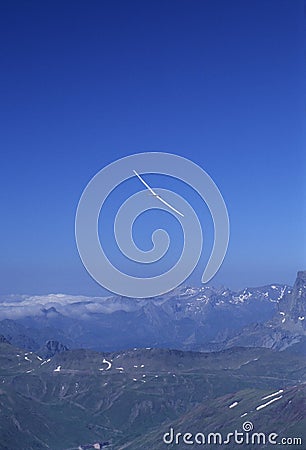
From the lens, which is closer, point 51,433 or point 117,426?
point 51,433

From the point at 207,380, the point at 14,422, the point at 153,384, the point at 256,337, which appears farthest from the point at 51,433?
the point at 256,337

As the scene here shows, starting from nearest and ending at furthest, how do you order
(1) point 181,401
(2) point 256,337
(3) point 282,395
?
(3) point 282,395
(1) point 181,401
(2) point 256,337

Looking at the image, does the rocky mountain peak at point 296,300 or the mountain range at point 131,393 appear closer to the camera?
the mountain range at point 131,393

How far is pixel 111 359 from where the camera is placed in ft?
352

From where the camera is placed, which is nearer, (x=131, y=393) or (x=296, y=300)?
(x=131, y=393)

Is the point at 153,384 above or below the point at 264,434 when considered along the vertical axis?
below

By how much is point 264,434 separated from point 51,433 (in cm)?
6675

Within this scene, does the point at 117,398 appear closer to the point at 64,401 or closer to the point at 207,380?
the point at 64,401

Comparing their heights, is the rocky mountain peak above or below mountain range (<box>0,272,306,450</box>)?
above

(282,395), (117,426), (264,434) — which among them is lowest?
(117,426)

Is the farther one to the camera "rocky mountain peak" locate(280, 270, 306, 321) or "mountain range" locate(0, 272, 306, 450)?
"rocky mountain peak" locate(280, 270, 306, 321)

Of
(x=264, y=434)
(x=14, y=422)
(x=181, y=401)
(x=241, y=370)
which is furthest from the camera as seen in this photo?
(x=241, y=370)

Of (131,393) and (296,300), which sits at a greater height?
(296,300)

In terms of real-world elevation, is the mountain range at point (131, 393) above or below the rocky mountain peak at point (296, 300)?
below
